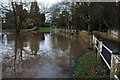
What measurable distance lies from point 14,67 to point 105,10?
43.7ft

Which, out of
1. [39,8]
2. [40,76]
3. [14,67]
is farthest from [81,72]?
[39,8]

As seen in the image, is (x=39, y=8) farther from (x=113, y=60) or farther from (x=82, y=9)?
(x=113, y=60)

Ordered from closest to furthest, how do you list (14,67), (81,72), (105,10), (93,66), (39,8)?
(81,72), (93,66), (14,67), (105,10), (39,8)

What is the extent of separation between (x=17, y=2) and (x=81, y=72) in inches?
572

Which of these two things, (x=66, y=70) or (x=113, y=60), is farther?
(x=66, y=70)

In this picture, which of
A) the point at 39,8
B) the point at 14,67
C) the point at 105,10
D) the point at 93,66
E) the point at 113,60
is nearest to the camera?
the point at 113,60

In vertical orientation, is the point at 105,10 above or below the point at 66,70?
above

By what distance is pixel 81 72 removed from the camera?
4605 millimetres

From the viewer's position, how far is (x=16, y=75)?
15.4 ft

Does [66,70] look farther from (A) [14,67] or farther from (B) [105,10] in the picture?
(B) [105,10]

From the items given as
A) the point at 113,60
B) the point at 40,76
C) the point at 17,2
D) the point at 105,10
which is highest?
the point at 17,2

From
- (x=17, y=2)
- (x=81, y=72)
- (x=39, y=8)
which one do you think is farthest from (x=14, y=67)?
(x=39, y=8)

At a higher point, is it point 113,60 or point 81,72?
point 113,60

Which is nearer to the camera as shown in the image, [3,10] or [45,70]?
[45,70]
